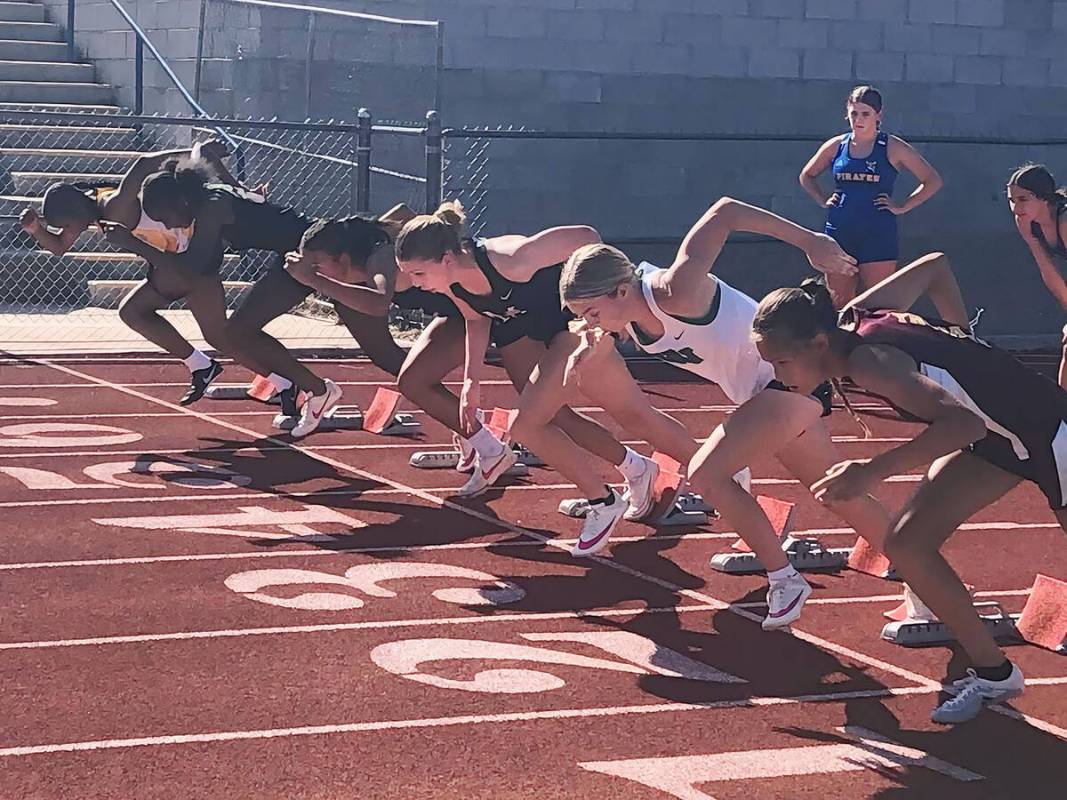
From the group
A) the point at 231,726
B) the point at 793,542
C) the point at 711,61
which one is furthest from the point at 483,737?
the point at 711,61

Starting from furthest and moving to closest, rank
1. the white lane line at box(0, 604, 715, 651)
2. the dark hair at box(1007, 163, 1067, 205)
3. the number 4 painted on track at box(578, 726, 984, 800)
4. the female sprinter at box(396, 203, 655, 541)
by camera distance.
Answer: the dark hair at box(1007, 163, 1067, 205)
the female sprinter at box(396, 203, 655, 541)
the white lane line at box(0, 604, 715, 651)
the number 4 painted on track at box(578, 726, 984, 800)

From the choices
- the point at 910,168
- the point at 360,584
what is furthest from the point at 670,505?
the point at 910,168

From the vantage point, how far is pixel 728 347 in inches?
294

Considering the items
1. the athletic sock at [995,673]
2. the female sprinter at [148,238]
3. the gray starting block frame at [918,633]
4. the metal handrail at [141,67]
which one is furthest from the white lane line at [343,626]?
the metal handrail at [141,67]

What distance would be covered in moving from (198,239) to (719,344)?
186 inches

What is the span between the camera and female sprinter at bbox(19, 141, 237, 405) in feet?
36.1

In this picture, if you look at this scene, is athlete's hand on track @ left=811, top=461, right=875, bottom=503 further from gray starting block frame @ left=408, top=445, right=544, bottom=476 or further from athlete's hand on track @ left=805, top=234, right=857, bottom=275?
gray starting block frame @ left=408, top=445, right=544, bottom=476

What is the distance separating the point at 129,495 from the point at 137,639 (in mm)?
2727

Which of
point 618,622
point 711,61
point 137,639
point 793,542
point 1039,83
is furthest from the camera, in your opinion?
point 1039,83

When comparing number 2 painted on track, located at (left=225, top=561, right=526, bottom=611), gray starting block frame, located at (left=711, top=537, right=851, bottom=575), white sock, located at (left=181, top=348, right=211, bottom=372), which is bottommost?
number 2 painted on track, located at (left=225, top=561, right=526, bottom=611)

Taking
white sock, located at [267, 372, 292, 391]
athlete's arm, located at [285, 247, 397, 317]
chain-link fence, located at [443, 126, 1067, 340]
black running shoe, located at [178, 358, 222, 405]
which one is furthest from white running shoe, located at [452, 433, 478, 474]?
chain-link fence, located at [443, 126, 1067, 340]

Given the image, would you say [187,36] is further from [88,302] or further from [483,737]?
[483,737]

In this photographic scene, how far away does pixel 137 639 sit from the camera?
6859 millimetres

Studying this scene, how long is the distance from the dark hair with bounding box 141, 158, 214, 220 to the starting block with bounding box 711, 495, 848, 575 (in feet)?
14.0
